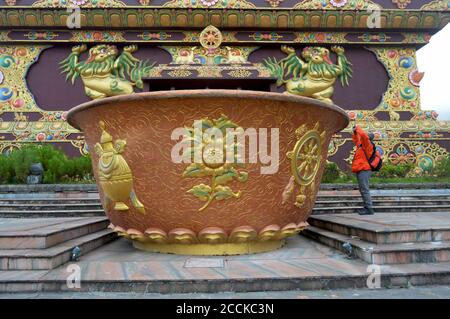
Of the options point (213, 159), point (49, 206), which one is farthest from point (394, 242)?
point (49, 206)

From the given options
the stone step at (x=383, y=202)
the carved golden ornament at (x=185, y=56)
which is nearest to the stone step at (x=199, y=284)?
the stone step at (x=383, y=202)

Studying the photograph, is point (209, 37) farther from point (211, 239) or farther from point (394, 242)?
point (394, 242)

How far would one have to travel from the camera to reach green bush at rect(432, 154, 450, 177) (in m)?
8.17

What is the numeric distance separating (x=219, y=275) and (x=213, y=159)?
875mm

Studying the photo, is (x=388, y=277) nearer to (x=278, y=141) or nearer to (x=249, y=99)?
(x=278, y=141)

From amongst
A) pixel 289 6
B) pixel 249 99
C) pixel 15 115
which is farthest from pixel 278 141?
pixel 15 115

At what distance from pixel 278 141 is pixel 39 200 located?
177 inches

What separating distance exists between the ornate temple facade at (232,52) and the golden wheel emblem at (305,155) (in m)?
6.47

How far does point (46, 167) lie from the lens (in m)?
7.12

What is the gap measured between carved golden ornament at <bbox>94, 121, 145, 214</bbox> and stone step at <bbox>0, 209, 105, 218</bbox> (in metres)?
2.10

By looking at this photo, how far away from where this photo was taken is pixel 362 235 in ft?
10.1

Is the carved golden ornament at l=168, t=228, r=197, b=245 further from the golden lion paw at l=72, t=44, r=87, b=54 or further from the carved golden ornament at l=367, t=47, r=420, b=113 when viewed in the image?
the carved golden ornament at l=367, t=47, r=420, b=113

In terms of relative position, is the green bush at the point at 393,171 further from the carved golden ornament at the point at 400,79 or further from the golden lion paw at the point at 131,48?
the golden lion paw at the point at 131,48

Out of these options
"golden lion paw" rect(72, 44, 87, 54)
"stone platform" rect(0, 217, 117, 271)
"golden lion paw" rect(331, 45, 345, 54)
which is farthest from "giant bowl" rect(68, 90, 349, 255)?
"golden lion paw" rect(331, 45, 345, 54)
